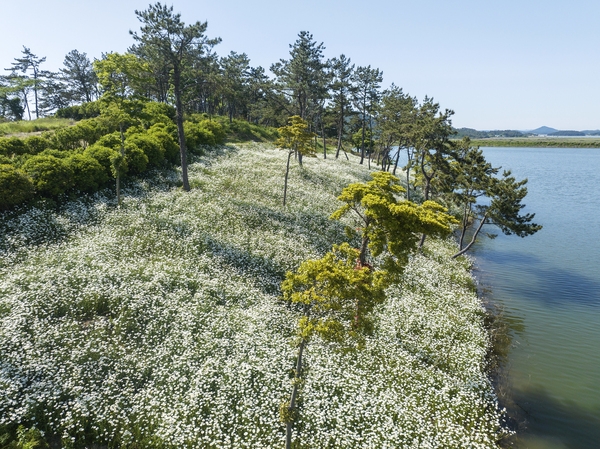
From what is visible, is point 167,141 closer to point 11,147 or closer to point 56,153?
point 56,153

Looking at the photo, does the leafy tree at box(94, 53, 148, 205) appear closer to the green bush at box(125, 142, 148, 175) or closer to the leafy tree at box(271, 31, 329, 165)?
the green bush at box(125, 142, 148, 175)

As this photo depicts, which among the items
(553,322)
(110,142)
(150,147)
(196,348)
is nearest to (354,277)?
(196,348)

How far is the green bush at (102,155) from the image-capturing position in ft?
80.2

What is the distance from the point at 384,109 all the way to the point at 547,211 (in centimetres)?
3065

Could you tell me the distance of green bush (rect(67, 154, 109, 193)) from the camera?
22.5m

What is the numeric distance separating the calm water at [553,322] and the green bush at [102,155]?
2968 centimetres

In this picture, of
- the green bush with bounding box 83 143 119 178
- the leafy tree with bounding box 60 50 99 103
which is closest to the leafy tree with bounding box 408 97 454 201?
the green bush with bounding box 83 143 119 178

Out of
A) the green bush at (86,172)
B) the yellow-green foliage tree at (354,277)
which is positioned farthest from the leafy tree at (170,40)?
the yellow-green foliage tree at (354,277)

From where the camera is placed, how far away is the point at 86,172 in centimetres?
2272

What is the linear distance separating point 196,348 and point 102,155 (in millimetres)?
18766

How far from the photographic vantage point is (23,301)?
1366cm

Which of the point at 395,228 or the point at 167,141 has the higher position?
the point at 167,141

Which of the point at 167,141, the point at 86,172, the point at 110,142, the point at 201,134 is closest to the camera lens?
the point at 86,172

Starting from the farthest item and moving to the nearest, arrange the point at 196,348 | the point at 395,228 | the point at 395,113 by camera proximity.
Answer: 1. the point at 395,113
2. the point at 395,228
3. the point at 196,348
